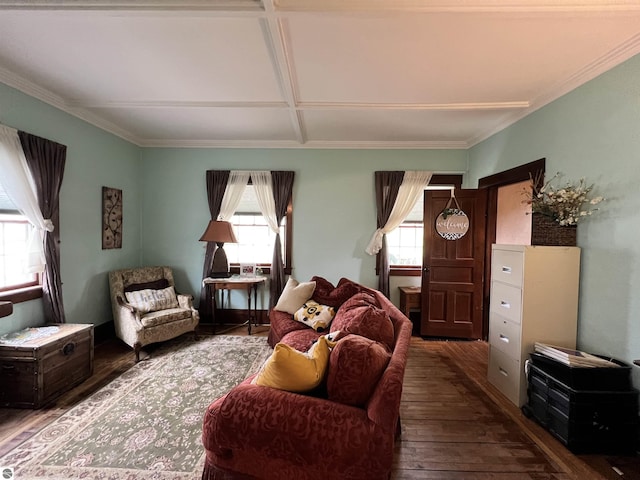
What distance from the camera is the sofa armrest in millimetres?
1313

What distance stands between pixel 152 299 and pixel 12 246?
56.5 inches

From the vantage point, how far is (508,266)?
2570mm

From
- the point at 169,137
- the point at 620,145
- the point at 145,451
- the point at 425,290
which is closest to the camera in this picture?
the point at 145,451

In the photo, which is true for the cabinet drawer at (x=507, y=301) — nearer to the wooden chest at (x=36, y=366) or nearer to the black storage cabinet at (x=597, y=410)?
the black storage cabinet at (x=597, y=410)

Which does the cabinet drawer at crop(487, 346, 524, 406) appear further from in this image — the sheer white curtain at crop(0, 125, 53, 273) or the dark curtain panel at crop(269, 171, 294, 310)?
the sheer white curtain at crop(0, 125, 53, 273)

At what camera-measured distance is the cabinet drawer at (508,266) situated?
2.43 m

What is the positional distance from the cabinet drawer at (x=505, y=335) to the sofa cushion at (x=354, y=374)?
5.60 feet

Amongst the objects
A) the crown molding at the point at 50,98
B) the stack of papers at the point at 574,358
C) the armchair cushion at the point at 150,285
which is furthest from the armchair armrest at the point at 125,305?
the stack of papers at the point at 574,358

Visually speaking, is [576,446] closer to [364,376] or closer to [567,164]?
[364,376]

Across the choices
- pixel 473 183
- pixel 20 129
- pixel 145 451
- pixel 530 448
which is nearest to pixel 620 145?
pixel 473 183

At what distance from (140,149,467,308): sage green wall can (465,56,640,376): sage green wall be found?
215 centimetres

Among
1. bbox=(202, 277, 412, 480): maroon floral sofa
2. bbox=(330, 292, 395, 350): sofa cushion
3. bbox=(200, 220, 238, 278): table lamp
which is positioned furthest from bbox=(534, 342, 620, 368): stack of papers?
bbox=(200, 220, 238, 278): table lamp

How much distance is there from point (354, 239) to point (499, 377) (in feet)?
8.21

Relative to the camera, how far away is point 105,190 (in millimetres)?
3715
